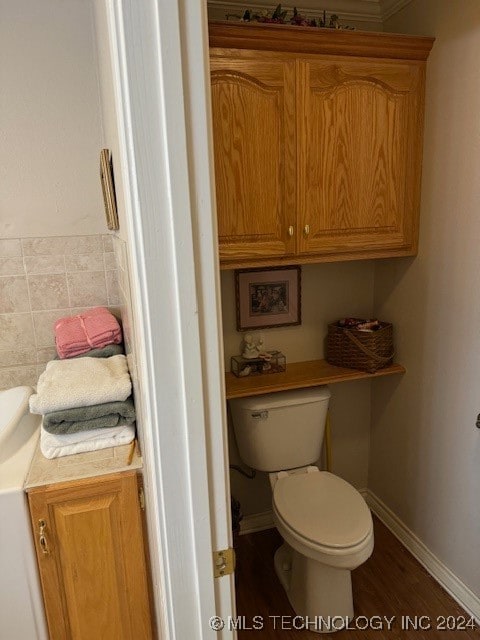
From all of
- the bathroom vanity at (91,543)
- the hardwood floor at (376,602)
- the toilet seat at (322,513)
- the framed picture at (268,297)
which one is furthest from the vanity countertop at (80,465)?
the hardwood floor at (376,602)

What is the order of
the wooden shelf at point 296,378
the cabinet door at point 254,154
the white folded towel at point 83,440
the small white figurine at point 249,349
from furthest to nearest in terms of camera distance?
the small white figurine at point 249,349
the wooden shelf at point 296,378
the cabinet door at point 254,154
the white folded towel at point 83,440

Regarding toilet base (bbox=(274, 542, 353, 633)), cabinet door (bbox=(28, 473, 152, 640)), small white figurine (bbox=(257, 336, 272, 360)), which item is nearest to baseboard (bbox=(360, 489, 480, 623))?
toilet base (bbox=(274, 542, 353, 633))

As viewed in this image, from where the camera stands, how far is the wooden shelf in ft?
5.61

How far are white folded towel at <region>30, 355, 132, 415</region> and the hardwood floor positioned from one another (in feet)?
3.59

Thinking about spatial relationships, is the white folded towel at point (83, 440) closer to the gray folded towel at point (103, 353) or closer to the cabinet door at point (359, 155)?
the gray folded towel at point (103, 353)

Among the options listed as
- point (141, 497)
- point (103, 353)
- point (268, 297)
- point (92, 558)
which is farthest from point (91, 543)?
point (268, 297)

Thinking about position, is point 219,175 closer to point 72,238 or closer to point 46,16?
point 72,238

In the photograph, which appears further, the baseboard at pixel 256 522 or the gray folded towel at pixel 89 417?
the baseboard at pixel 256 522

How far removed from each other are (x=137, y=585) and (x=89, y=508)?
0.28 m

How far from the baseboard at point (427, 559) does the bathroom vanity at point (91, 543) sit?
3.95 feet

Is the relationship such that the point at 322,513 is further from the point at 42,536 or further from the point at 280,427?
the point at 42,536

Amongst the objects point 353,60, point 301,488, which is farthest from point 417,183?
point 301,488

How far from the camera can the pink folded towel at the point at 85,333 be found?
1447 mm

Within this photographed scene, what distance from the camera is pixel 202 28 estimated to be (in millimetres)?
534
